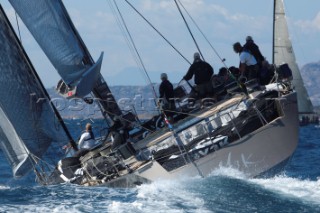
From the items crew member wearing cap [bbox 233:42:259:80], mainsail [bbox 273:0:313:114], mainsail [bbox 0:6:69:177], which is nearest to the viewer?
crew member wearing cap [bbox 233:42:259:80]

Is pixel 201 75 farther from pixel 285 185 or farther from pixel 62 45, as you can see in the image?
pixel 285 185

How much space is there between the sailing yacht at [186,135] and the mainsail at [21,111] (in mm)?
730

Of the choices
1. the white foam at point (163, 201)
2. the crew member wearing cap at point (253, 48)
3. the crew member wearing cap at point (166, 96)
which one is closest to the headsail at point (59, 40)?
the crew member wearing cap at point (166, 96)

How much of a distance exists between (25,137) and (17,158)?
0.47 meters

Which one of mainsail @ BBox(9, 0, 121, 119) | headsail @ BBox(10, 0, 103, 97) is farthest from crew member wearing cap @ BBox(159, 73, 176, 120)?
headsail @ BBox(10, 0, 103, 97)

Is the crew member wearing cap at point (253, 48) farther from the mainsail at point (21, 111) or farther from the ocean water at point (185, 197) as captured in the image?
the mainsail at point (21, 111)

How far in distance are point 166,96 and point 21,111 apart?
3.13 metres

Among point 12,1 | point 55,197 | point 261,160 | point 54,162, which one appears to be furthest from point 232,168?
point 12,1

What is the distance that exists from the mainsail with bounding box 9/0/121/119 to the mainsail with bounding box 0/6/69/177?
795mm

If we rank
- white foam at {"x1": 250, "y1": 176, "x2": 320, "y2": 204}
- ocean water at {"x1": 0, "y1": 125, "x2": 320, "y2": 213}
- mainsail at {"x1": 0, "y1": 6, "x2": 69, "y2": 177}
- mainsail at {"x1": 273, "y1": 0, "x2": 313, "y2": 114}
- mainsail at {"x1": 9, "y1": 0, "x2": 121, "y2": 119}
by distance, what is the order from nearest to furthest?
ocean water at {"x1": 0, "y1": 125, "x2": 320, "y2": 213} < white foam at {"x1": 250, "y1": 176, "x2": 320, "y2": 204} < mainsail at {"x1": 9, "y1": 0, "x2": 121, "y2": 119} < mainsail at {"x1": 0, "y1": 6, "x2": 69, "y2": 177} < mainsail at {"x1": 273, "y1": 0, "x2": 313, "y2": 114}

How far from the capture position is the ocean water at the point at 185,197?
528 inches

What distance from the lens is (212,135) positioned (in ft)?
53.2

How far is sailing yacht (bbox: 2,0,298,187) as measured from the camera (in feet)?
51.6

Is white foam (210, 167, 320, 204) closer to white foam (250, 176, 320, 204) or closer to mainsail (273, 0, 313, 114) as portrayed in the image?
white foam (250, 176, 320, 204)
